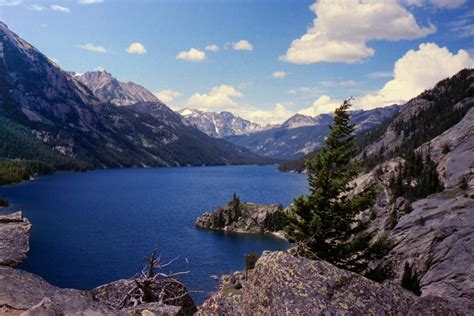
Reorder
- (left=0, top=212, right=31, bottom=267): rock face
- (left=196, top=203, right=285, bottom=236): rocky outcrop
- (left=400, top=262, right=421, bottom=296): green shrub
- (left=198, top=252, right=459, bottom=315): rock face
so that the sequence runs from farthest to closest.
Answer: (left=196, top=203, right=285, bottom=236): rocky outcrop
(left=400, top=262, right=421, bottom=296): green shrub
(left=0, top=212, right=31, bottom=267): rock face
(left=198, top=252, right=459, bottom=315): rock face

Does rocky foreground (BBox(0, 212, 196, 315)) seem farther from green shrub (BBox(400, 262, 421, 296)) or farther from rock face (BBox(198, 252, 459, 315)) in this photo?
green shrub (BBox(400, 262, 421, 296))

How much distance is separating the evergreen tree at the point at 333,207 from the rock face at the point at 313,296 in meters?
25.7

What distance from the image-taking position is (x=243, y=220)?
157500 mm

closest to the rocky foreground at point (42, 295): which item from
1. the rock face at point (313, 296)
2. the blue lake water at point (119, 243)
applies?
the rock face at point (313, 296)

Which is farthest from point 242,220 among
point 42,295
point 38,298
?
point 38,298

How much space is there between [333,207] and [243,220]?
400ft

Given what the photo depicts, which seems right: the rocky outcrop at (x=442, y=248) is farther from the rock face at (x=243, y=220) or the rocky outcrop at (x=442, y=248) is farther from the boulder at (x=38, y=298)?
the rock face at (x=243, y=220)

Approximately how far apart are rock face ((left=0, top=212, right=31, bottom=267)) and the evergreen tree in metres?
26.5

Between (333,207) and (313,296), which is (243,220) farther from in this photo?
(313,296)

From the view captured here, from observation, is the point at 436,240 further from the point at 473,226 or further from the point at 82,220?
the point at 82,220

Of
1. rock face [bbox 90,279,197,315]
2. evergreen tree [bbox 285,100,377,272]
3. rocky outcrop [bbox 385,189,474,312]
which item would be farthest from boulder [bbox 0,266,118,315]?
rocky outcrop [bbox 385,189,474,312]

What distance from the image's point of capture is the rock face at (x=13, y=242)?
12.5 metres

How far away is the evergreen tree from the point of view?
1465 inches

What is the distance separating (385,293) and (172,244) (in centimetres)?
11211
